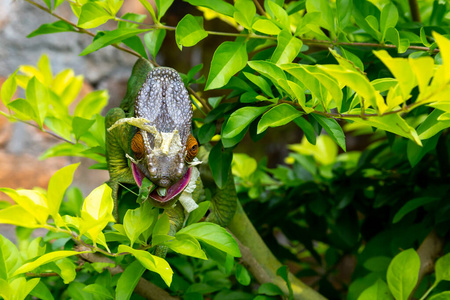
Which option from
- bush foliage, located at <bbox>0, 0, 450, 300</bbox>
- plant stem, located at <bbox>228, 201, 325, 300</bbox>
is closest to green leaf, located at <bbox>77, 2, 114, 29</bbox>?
bush foliage, located at <bbox>0, 0, 450, 300</bbox>

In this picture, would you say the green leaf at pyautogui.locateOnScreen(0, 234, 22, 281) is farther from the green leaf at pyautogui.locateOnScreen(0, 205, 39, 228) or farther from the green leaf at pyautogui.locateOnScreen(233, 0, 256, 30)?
the green leaf at pyautogui.locateOnScreen(233, 0, 256, 30)

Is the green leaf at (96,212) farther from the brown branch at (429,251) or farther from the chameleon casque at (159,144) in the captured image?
the brown branch at (429,251)

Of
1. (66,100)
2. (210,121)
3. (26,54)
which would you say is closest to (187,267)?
(210,121)

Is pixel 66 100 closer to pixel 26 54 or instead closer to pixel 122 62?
pixel 26 54

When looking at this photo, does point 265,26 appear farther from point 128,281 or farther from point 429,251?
point 429,251

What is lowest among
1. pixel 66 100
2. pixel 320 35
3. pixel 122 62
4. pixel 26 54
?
pixel 122 62

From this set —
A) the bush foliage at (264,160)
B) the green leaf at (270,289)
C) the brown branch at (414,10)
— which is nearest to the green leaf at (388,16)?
the bush foliage at (264,160)

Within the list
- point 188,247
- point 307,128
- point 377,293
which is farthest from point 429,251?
point 188,247
